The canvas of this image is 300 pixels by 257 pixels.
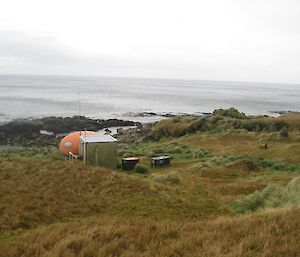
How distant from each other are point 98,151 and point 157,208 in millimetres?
8763

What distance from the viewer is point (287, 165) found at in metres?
22.2

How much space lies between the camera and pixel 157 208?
1273 cm

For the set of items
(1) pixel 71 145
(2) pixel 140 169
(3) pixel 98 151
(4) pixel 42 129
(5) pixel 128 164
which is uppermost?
(3) pixel 98 151

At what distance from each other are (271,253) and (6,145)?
40609 mm

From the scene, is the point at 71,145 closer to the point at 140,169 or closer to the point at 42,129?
the point at 140,169

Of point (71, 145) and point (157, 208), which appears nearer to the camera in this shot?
point (157, 208)

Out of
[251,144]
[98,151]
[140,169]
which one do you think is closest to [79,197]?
[98,151]

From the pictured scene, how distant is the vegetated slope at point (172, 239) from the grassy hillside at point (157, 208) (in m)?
0.02

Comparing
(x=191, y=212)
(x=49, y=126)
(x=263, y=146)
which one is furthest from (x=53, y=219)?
(x=49, y=126)

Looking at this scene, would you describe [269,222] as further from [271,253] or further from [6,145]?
[6,145]

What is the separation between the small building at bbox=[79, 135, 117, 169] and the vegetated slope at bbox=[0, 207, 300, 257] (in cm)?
1157

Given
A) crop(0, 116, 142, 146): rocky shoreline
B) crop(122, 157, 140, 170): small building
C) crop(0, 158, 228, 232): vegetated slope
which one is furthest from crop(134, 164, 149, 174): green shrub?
crop(0, 116, 142, 146): rocky shoreline

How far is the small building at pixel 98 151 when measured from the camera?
20.5 m

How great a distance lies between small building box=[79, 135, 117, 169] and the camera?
67.3 ft
